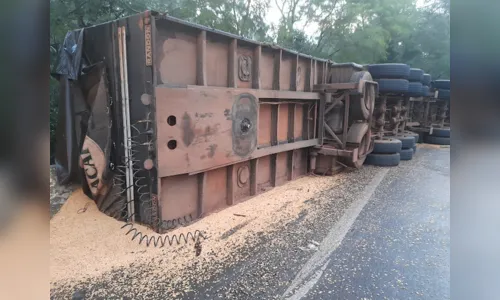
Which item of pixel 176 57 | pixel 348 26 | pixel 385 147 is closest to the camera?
pixel 176 57

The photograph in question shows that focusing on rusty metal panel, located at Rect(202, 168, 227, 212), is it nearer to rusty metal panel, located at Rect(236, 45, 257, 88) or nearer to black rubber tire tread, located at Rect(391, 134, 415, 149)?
rusty metal panel, located at Rect(236, 45, 257, 88)

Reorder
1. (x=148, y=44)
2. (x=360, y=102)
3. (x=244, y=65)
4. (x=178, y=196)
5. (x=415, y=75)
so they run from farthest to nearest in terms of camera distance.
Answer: (x=415, y=75), (x=360, y=102), (x=244, y=65), (x=178, y=196), (x=148, y=44)

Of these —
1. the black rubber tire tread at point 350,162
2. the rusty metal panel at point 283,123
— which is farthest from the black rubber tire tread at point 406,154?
the rusty metal panel at point 283,123

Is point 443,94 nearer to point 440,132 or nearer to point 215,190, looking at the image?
point 440,132

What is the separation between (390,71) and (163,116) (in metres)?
7.17

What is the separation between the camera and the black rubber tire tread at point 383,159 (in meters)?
7.97

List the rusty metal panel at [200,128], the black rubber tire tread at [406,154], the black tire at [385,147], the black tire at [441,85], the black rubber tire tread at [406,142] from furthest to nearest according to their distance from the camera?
the black tire at [441,85]
the black rubber tire tread at [406,142]
the black rubber tire tread at [406,154]
the black tire at [385,147]
the rusty metal panel at [200,128]

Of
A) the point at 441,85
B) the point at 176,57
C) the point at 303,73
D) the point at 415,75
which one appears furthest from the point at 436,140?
the point at 176,57

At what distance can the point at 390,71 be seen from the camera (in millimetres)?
8406

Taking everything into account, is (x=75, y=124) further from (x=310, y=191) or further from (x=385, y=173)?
(x=385, y=173)

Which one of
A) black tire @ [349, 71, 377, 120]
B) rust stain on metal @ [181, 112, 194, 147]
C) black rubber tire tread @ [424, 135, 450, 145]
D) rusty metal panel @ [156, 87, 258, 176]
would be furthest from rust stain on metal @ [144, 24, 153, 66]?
black rubber tire tread @ [424, 135, 450, 145]

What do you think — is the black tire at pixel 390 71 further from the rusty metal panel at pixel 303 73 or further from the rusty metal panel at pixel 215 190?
the rusty metal panel at pixel 215 190

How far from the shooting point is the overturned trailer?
3.48 meters

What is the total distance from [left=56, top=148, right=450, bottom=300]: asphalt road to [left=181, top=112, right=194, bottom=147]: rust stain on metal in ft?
4.73
